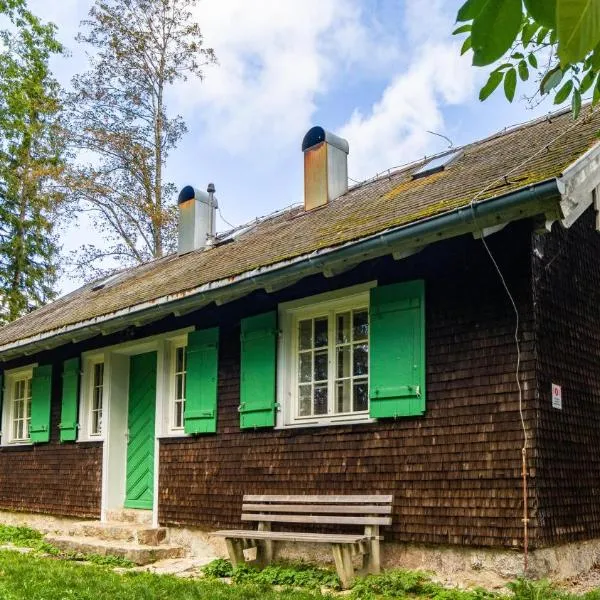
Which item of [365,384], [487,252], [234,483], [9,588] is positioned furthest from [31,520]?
[487,252]

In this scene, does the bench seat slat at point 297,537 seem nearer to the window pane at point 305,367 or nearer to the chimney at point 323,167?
the window pane at point 305,367

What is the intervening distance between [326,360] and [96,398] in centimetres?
452

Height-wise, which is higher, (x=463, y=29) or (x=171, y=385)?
(x=463, y=29)

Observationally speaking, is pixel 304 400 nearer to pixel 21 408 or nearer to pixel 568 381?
pixel 568 381

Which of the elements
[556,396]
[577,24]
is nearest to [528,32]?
[577,24]

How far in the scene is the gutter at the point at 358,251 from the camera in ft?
18.2

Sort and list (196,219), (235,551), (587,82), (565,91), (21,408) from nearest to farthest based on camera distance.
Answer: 1. (587,82)
2. (565,91)
3. (235,551)
4. (21,408)
5. (196,219)

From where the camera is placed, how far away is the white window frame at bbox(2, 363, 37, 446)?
12461mm

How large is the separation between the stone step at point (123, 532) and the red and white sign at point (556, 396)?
468 centimetres

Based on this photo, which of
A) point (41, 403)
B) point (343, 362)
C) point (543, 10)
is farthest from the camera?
point (41, 403)

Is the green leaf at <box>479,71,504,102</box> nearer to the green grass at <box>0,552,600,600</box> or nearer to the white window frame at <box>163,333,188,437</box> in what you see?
the green grass at <box>0,552,600,600</box>

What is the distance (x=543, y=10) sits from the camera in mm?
1165

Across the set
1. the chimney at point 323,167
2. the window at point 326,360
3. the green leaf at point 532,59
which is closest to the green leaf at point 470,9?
the green leaf at point 532,59

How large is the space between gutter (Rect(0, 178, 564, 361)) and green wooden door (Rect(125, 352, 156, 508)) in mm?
865
